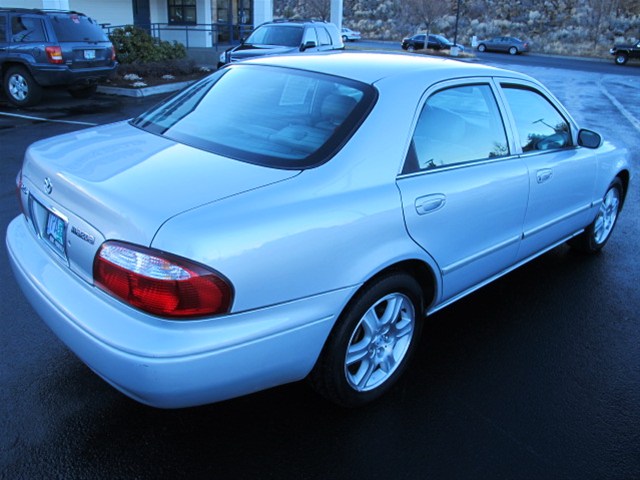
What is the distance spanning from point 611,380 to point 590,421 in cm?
47

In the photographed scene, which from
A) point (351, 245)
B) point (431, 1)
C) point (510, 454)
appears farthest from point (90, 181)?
point (431, 1)

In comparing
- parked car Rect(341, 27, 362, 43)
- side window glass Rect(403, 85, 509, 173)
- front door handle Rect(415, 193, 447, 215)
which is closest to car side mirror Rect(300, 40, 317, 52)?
side window glass Rect(403, 85, 509, 173)

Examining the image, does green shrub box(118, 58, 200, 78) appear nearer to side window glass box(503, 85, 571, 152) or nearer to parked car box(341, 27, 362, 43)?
side window glass box(503, 85, 571, 152)

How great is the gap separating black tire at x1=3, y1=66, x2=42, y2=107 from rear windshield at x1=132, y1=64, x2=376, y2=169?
938 centimetres

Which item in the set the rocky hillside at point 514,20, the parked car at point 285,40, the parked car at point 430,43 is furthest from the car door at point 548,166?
the parked car at point 430,43

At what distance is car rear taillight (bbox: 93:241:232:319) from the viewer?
2055mm

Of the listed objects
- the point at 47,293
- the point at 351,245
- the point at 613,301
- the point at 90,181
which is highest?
the point at 90,181

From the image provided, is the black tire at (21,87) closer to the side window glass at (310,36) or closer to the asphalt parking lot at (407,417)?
the side window glass at (310,36)

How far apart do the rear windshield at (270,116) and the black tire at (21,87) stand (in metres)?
9.38

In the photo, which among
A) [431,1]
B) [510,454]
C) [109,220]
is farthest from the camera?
[431,1]

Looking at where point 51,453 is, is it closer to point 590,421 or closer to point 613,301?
point 590,421

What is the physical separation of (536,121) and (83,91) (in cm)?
1172

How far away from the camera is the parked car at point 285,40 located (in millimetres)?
13211

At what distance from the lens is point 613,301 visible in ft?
13.6
